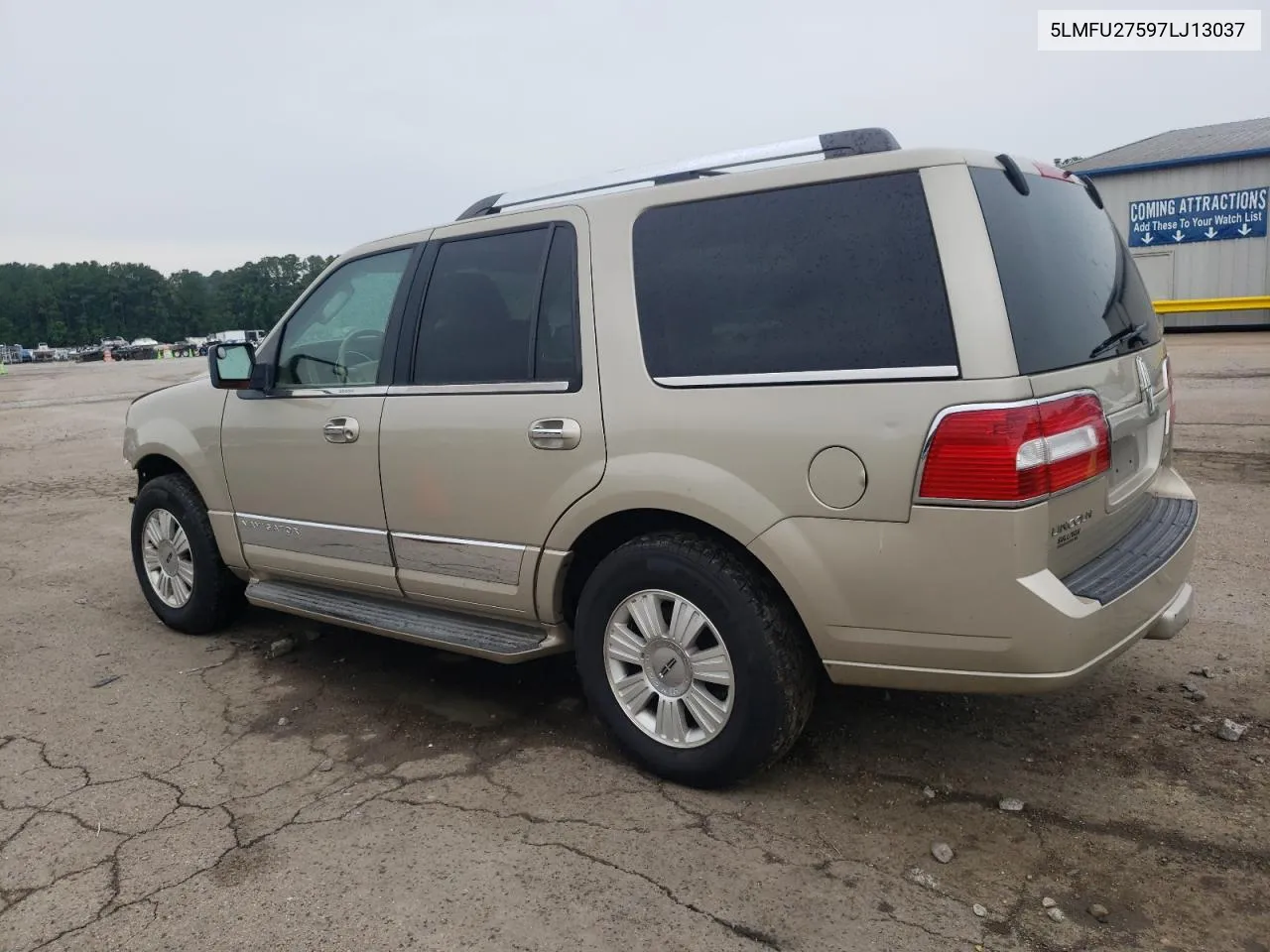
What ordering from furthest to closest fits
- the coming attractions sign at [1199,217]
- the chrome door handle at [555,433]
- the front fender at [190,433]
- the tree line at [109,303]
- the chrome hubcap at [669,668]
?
1. the tree line at [109,303]
2. the coming attractions sign at [1199,217]
3. the front fender at [190,433]
4. the chrome door handle at [555,433]
5. the chrome hubcap at [669,668]

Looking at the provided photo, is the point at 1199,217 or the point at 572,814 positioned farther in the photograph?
the point at 1199,217

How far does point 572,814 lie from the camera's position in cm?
309

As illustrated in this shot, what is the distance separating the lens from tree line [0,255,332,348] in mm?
120250

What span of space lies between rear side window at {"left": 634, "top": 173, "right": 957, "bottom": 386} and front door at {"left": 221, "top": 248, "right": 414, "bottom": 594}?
1.37 m

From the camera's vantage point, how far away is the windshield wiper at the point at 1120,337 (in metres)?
2.88

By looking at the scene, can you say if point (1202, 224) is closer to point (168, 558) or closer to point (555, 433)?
point (555, 433)

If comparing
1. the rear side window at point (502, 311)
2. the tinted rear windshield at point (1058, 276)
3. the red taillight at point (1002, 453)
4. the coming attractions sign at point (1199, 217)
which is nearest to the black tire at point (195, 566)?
the rear side window at point (502, 311)

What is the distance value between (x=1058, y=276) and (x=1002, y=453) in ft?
2.27

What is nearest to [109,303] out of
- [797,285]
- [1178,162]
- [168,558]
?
[1178,162]

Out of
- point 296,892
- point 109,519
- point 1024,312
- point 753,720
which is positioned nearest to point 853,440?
point 1024,312

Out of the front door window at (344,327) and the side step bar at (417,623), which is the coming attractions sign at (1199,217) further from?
the side step bar at (417,623)

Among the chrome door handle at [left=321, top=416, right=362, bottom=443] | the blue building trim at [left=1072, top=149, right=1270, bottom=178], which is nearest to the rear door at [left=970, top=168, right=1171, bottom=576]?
the chrome door handle at [left=321, top=416, right=362, bottom=443]

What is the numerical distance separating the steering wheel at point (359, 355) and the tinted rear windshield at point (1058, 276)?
2.46 metres

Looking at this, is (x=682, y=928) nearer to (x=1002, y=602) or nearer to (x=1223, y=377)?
(x=1002, y=602)
